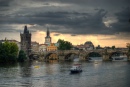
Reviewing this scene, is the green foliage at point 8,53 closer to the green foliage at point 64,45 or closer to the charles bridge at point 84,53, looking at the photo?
the charles bridge at point 84,53

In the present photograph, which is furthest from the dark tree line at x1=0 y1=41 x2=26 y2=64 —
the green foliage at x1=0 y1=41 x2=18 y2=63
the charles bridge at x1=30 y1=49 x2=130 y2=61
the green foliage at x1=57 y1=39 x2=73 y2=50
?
the green foliage at x1=57 y1=39 x2=73 y2=50

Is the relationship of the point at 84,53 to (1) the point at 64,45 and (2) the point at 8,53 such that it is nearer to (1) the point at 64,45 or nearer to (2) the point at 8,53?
(1) the point at 64,45

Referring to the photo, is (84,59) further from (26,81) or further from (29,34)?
(26,81)

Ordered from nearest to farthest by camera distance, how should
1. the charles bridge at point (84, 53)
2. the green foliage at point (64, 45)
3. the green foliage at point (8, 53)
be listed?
the green foliage at point (8, 53), the charles bridge at point (84, 53), the green foliage at point (64, 45)

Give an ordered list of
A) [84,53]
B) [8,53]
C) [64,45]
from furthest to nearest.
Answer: [64,45] < [84,53] < [8,53]

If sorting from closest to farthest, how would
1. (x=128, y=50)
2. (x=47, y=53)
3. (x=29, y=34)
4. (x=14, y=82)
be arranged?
(x=14, y=82), (x=128, y=50), (x=47, y=53), (x=29, y=34)

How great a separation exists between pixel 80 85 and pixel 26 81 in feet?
30.3

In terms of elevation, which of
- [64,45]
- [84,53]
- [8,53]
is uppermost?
[64,45]

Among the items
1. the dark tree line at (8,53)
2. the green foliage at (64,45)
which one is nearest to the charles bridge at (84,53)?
the green foliage at (64,45)

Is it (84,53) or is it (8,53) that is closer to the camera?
(8,53)

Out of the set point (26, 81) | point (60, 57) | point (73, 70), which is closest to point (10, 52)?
point (60, 57)

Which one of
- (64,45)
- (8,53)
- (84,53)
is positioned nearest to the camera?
(8,53)

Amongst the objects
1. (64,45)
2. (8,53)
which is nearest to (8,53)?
(8,53)

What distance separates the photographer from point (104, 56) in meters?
124
